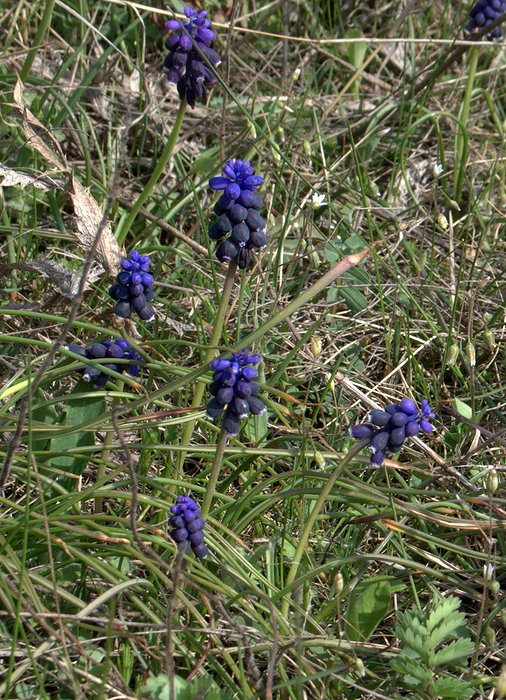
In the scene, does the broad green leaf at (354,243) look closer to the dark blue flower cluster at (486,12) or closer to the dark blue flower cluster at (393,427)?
the dark blue flower cluster at (486,12)

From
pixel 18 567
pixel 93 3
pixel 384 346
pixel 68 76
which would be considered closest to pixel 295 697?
pixel 18 567

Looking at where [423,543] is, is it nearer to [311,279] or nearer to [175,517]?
[175,517]

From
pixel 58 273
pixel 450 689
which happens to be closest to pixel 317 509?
pixel 450 689

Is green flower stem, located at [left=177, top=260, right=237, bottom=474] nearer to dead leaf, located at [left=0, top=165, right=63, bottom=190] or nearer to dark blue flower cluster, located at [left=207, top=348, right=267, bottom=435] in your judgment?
dark blue flower cluster, located at [left=207, top=348, right=267, bottom=435]

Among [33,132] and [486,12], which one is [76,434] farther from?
[486,12]

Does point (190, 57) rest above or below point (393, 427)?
above

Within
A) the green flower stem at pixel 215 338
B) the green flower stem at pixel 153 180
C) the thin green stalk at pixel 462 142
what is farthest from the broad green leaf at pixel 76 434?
the thin green stalk at pixel 462 142

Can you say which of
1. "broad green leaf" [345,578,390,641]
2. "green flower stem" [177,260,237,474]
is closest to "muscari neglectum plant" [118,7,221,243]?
"green flower stem" [177,260,237,474]
